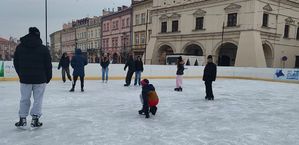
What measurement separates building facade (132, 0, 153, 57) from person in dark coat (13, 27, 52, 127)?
30.6m

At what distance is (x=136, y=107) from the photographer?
677 cm

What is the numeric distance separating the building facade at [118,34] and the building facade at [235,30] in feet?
28.3

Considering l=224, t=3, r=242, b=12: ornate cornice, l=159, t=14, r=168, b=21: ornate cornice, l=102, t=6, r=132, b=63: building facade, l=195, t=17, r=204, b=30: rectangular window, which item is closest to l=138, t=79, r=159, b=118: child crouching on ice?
l=224, t=3, r=242, b=12: ornate cornice

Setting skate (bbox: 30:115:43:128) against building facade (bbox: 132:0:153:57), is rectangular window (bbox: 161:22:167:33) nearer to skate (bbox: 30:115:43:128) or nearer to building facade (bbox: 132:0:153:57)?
building facade (bbox: 132:0:153:57)

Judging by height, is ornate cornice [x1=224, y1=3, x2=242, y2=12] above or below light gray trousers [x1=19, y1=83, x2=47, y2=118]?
above

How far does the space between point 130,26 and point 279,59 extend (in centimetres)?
2192

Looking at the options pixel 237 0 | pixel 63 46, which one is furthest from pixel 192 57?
pixel 63 46

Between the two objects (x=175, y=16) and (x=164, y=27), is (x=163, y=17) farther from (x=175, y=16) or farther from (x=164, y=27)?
(x=175, y=16)

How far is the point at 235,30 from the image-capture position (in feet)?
82.6

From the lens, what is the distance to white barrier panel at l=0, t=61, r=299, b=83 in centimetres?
1435

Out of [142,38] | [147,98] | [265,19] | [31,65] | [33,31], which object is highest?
[265,19]

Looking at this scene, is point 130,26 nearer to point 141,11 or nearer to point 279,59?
point 141,11

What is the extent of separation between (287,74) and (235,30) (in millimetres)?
8174

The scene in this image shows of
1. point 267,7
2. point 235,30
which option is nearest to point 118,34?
point 235,30
